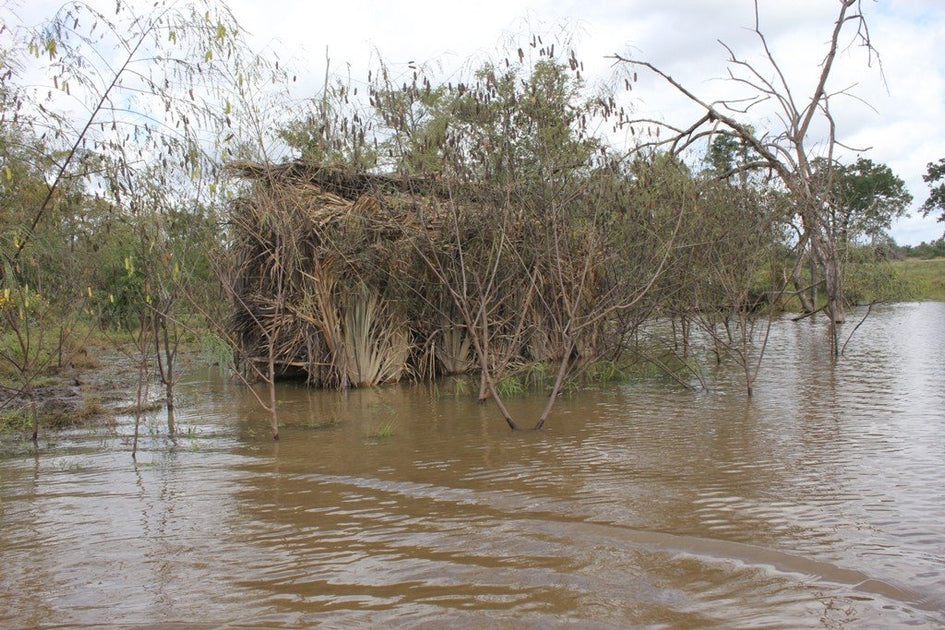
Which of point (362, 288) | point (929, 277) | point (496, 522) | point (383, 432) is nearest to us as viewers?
point (496, 522)

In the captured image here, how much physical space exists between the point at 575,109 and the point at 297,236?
4130 millimetres

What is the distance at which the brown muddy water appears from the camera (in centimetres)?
333

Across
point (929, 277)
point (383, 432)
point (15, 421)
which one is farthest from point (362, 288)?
point (929, 277)

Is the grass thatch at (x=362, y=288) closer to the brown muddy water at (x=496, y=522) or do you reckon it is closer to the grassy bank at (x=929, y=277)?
the brown muddy water at (x=496, y=522)

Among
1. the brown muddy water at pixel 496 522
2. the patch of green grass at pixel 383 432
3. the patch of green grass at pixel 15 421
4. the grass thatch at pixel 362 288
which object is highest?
Answer: the grass thatch at pixel 362 288

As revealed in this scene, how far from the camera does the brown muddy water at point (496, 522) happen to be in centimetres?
333

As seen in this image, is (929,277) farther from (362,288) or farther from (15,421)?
(15,421)

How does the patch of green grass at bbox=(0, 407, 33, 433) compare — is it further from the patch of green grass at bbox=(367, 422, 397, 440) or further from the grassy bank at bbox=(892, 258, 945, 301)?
the grassy bank at bbox=(892, 258, 945, 301)

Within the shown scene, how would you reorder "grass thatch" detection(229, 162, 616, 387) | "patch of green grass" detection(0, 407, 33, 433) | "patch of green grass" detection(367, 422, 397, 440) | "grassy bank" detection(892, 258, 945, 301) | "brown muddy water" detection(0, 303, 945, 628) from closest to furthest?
1. "brown muddy water" detection(0, 303, 945, 628)
2. "patch of green grass" detection(367, 422, 397, 440)
3. "patch of green grass" detection(0, 407, 33, 433)
4. "grass thatch" detection(229, 162, 616, 387)
5. "grassy bank" detection(892, 258, 945, 301)

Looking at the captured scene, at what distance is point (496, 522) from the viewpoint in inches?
178

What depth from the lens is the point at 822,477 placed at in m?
5.20

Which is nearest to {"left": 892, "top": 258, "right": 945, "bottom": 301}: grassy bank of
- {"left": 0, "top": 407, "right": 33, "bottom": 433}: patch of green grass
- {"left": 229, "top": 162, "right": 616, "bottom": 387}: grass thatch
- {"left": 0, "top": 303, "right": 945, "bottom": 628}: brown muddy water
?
{"left": 229, "top": 162, "right": 616, "bottom": 387}: grass thatch

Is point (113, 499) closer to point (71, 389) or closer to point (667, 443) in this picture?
point (667, 443)

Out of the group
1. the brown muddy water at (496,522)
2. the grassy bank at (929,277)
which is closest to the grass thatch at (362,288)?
the brown muddy water at (496,522)
